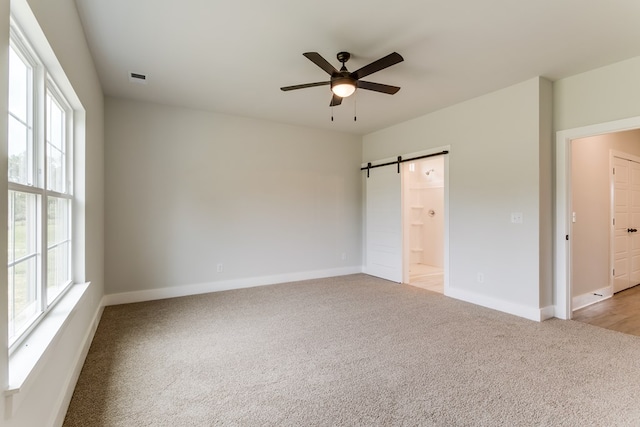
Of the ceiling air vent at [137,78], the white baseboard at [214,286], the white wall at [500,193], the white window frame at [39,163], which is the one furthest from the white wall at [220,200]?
the white window frame at [39,163]

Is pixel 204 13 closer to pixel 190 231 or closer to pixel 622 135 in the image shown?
pixel 190 231

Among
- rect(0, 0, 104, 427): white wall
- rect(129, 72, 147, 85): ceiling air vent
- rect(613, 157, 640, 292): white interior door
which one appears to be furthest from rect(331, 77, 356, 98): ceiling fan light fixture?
rect(613, 157, 640, 292): white interior door

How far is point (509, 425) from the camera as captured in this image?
1750 millimetres

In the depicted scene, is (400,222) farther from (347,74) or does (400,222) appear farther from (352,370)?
(352,370)

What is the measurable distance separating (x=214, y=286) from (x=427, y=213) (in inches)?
190

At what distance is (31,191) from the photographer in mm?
1648

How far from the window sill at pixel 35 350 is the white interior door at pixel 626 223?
247 inches

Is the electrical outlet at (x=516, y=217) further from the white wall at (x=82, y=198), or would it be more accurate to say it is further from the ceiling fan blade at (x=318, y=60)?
the white wall at (x=82, y=198)

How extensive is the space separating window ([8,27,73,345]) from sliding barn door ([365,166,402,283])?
4.32m

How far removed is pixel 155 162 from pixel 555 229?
5031 mm

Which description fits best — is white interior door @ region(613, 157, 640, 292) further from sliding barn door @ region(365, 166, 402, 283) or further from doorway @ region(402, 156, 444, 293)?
sliding barn door @ region(365, 166, 402, 283)

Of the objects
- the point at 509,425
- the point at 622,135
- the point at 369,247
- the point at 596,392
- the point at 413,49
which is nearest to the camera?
the point at 509,425

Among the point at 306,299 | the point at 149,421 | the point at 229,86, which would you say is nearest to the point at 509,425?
the point at 149,421

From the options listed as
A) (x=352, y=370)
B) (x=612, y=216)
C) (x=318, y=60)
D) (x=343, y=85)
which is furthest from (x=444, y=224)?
(x=318, y=60)
